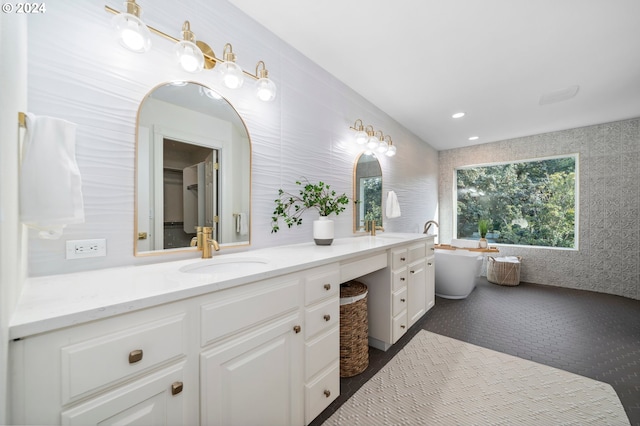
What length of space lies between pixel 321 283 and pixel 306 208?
0.88 m

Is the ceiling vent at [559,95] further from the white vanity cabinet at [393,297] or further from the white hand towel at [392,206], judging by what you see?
the white vanity cabinet at [393,297]

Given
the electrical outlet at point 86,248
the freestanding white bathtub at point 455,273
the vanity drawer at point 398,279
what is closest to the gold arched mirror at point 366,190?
the vanity drawer at point 398,279

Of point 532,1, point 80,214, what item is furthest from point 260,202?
point 532,1

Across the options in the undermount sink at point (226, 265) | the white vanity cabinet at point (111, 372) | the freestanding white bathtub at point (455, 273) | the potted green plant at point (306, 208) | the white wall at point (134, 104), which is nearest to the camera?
the white vanity cabinet at point (111, 372)

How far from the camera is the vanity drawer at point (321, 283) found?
132cm

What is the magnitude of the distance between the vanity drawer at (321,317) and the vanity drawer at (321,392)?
0.26 m

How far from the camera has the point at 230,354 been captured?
0.97m

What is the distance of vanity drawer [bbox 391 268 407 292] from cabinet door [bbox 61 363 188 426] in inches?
65.4

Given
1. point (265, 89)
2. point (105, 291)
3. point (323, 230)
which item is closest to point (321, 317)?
point (323, 230)

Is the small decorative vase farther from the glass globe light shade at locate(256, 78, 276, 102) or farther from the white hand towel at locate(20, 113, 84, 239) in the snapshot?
the white hand towel at locate(20, 113, 84, 239)

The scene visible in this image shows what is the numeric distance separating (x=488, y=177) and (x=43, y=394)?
5.71 m

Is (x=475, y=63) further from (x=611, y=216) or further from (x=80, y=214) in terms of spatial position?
(x=611, y=216)

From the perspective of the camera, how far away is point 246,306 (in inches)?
40.5

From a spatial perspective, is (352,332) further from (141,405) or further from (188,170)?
(188,170)
